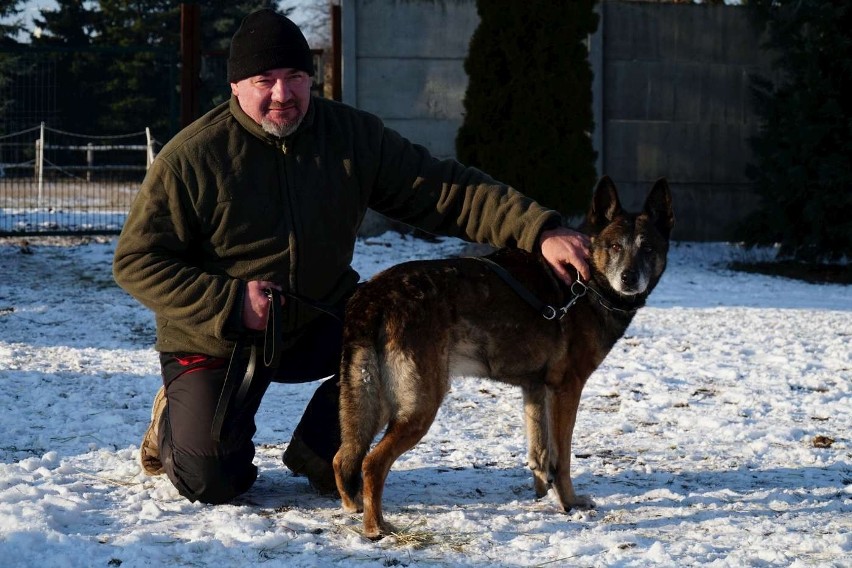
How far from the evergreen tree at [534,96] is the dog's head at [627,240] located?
6657 millimetres

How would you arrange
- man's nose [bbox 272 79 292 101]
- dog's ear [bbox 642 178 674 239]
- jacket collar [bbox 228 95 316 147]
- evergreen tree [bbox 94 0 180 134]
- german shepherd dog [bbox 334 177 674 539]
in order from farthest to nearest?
evergreen tree [bbox 94 0 180 134], dog's ear [bbox 642 178 674 239], jacket collar [bbox 228 95 316 147], man's nose [bbox 272 79 292 101], german shepherd dog [bbox 334 177 674 539]

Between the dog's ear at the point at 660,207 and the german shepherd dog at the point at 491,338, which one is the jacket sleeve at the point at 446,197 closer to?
the german shepherd dog at the point at 491,338

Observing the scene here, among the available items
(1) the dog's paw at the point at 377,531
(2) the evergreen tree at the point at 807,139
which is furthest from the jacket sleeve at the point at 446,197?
(2) the evergreen tree at the point at 807,139

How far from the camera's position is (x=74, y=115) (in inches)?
604

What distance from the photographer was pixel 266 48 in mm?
4191

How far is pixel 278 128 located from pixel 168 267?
2.35 feet

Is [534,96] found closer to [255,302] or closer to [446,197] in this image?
[446,197]

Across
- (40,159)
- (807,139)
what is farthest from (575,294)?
(40,159)

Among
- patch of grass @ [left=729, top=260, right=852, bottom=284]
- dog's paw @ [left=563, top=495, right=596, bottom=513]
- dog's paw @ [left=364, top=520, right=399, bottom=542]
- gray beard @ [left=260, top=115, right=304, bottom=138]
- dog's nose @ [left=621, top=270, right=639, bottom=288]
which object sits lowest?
dog's paw @ [left=563, top=495, right=596, bottom=513]

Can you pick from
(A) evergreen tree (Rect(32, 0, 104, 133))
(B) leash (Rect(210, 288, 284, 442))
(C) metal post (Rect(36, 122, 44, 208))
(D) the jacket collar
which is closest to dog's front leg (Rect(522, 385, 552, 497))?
(B) leash (Rect(210, 288, 284, 442))

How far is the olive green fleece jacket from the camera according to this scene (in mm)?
4152

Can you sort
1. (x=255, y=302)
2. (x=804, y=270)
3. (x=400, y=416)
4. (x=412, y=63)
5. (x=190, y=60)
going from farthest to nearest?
1. (x=412, y=63)
2. (x=804, y=270)
3. (x=190, y=60)
4. (x=255, y=302)
5. (x=400, y=416)

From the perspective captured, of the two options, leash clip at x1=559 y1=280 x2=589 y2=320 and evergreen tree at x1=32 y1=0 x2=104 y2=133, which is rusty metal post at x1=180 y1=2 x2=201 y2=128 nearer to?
evergreen tree at x1=32 y1=0 x2=104 y2=133

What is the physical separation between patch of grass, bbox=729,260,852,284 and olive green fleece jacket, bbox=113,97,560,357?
7.98m
